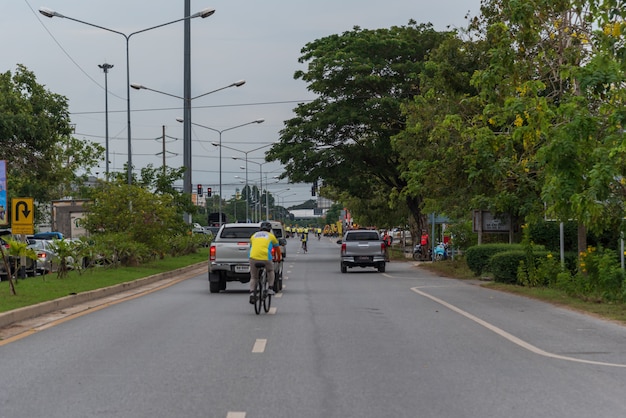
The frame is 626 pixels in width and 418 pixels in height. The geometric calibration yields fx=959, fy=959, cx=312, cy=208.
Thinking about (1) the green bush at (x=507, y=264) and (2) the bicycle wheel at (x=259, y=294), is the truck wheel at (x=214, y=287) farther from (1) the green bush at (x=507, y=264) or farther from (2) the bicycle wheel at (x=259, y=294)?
(1) the green bush at (x=507, y=264)

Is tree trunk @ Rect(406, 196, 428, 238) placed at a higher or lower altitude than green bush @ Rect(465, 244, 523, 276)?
higher

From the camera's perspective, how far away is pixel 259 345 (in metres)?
12.8

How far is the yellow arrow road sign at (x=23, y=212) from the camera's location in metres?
21.9

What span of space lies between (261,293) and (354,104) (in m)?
35.2

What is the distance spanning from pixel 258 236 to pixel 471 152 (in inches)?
595

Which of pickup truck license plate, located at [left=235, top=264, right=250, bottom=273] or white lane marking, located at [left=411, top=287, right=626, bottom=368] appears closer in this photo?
white lane marking, located at [left=411, top=287, right=626, bottom=368]

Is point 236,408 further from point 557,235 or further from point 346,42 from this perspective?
point 346,42

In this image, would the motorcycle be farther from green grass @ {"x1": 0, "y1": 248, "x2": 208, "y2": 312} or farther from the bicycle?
the bicycle

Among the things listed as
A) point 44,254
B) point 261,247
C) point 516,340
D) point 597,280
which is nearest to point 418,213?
point 44,254

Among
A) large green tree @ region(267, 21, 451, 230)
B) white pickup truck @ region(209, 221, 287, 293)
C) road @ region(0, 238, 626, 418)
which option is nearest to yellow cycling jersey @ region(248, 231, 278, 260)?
road @ region(0, 238, 626, 418)

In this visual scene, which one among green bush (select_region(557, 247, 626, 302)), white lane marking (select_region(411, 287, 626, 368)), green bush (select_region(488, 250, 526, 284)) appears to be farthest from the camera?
green bush (select_region(488, 250, 526, 284))

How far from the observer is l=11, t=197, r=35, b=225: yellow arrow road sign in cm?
2195

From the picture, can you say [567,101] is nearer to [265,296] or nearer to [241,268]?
[265,296]

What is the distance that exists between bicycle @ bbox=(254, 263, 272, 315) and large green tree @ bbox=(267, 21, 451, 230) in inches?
1266
